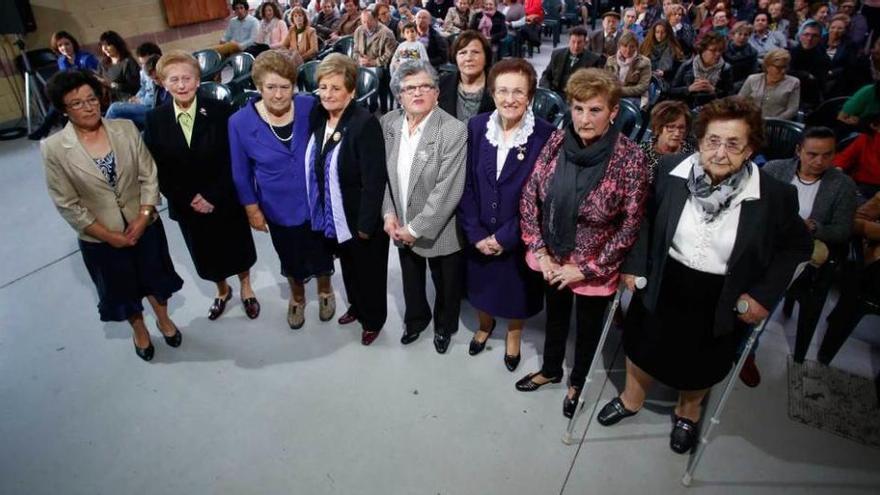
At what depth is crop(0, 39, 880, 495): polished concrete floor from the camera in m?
2.18

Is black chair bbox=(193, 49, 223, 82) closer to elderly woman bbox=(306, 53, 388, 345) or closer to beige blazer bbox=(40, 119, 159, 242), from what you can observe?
beige blazer bbox=(40, 119, 159, 242)

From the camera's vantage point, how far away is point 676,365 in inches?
82.9

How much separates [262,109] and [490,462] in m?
1.90

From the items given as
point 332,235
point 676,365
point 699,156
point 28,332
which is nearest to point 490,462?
point 676,365

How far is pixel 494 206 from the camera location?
2277 millimetres

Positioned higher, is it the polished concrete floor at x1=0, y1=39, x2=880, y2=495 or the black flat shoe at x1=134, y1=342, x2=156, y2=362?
the black flat shoe at x1=134, y1=342, x2=156, y2=362

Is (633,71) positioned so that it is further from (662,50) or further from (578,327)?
(578,327)

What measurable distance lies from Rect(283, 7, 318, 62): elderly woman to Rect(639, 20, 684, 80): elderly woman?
4182 mm

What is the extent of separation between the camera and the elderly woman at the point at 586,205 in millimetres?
1885

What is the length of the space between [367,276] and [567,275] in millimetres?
1079

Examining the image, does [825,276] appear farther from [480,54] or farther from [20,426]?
[20,426]

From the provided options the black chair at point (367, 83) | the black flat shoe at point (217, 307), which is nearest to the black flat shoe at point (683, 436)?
the black flat shoe at point (217, 307)

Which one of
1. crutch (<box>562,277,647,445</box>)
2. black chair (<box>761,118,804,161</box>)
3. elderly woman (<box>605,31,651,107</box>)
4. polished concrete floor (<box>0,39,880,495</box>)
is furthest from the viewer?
elderly woman (<box>605,31,651,107</box>)

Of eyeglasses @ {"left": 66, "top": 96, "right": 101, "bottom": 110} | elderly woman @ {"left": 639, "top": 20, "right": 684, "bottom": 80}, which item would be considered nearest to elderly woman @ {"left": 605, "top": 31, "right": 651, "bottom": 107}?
elderly woman @ {"left": 639, "top": 20, "right": 684, "bottom": 80}
